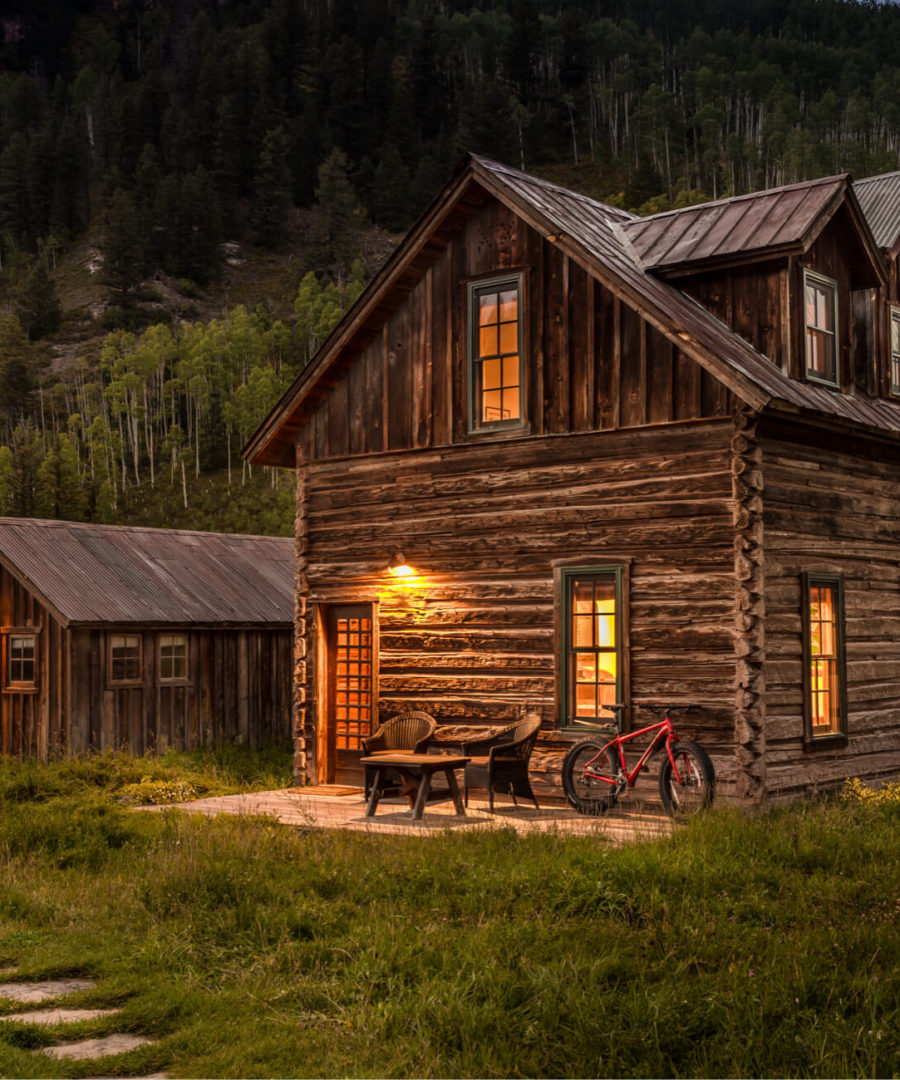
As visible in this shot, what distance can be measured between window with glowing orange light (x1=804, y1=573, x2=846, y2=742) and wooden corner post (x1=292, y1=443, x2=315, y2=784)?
664 cm

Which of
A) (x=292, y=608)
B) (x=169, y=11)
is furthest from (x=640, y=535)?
(x=169, y=11)

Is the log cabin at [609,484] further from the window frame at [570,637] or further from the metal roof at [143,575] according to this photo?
the metal roof at [143,575]

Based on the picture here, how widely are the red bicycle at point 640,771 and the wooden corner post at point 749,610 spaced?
19.5 inches

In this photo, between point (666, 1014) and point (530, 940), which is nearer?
point (666, 1014)

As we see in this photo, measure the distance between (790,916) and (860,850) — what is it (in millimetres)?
2103

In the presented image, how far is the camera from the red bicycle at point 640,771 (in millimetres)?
13234

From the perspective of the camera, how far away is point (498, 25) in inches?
6777

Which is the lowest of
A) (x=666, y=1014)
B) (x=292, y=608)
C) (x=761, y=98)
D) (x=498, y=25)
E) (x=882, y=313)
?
(x=666, y=1014)

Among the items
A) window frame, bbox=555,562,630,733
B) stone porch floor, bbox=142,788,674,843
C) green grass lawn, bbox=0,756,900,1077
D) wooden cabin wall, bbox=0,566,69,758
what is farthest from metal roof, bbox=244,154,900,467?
green grass lawn, bbox=0,756,900,1077

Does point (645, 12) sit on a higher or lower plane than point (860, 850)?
higher

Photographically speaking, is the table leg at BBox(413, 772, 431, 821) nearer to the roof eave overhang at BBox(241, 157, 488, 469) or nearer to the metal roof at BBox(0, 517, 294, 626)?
the roof eave overhang at BBox(241, 157, 488, 469)

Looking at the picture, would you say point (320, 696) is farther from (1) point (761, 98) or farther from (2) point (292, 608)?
(1) point (761, 98)

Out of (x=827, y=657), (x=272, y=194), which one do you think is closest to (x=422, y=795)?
(x=827, y=657)

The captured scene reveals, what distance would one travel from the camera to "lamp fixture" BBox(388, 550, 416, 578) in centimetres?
1661
